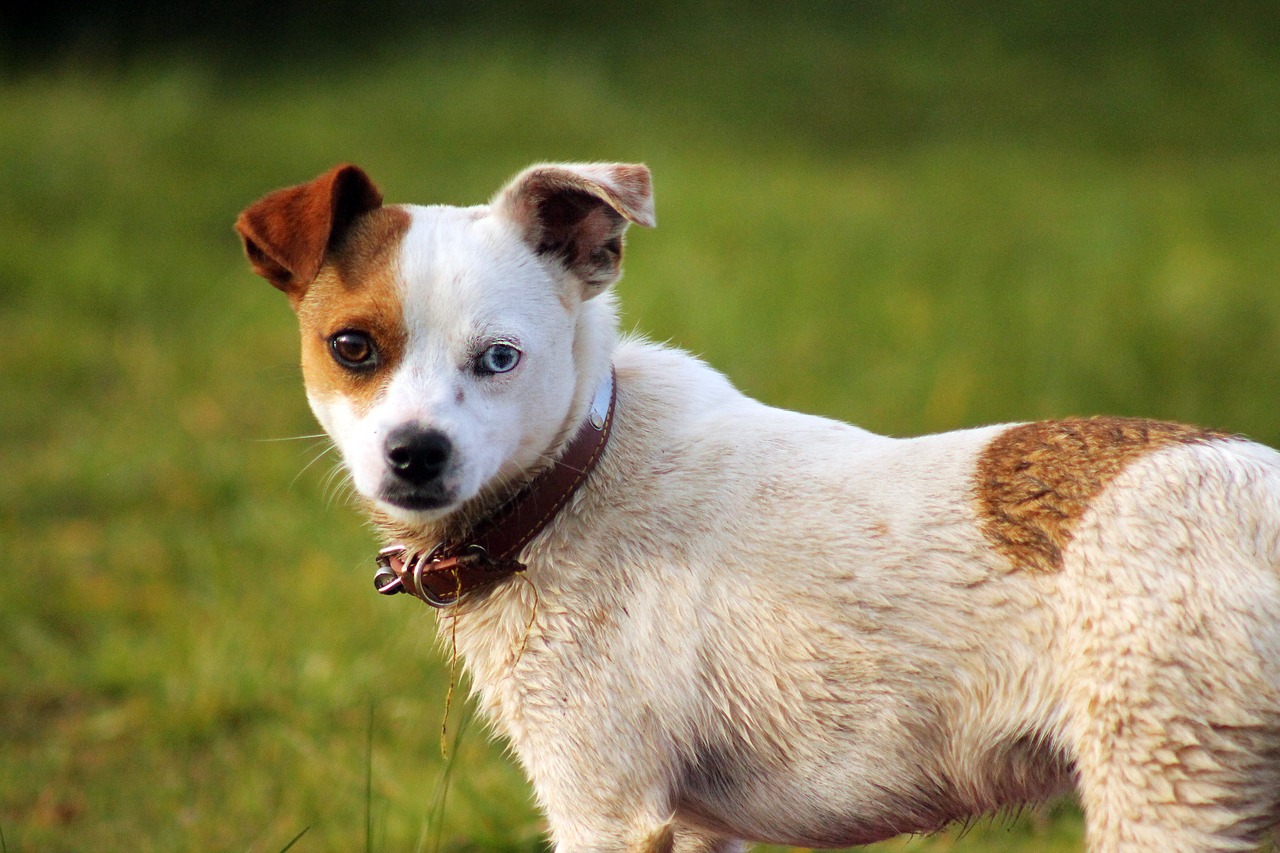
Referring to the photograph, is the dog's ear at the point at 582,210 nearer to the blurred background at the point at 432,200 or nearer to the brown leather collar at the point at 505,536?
the brown leather collar at the point at 505,536

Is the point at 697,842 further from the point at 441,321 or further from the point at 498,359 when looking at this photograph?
the point at 441,321

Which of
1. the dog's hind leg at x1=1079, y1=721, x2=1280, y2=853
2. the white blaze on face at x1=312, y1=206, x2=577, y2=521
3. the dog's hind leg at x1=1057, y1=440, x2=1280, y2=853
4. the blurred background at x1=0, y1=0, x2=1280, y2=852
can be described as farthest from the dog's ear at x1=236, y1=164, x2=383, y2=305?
the dog's hind leg at x1=1079, y1=721, x2=1280, y2=853

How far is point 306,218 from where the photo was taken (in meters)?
2.78

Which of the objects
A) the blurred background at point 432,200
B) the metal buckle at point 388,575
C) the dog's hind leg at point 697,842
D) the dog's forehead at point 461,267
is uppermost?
the dog's forehead at point 461,267

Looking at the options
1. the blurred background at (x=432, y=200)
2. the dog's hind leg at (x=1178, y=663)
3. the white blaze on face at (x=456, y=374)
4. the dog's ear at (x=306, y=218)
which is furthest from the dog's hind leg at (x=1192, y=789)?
the dog's ear at (x=306, y=218)

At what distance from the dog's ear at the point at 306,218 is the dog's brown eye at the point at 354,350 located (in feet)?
0.52

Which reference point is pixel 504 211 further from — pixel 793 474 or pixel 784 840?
pixel 784 840

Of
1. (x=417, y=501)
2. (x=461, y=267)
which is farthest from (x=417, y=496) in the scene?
(x=461, y=267)

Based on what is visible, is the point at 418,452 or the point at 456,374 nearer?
the point at 418,452

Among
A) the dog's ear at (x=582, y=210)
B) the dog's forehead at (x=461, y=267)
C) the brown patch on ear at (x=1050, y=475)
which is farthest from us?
the dog's ear at (x=582, y=210)

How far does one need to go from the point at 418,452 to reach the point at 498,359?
0.94 ft

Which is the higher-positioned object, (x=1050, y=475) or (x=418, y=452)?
(x=1050, y=475)

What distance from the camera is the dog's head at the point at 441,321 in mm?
2646

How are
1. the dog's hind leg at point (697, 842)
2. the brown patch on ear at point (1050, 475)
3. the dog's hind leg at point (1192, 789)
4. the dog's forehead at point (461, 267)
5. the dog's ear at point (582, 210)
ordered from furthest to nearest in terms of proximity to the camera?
the dog's hind leg at point (697, 842) → the dog's ear at point (582, 210) → the dog's forehead at point (461, 267) → the brown patch on ear at point (1050, 475) → the dog's hind leg at point (1192, 789)
